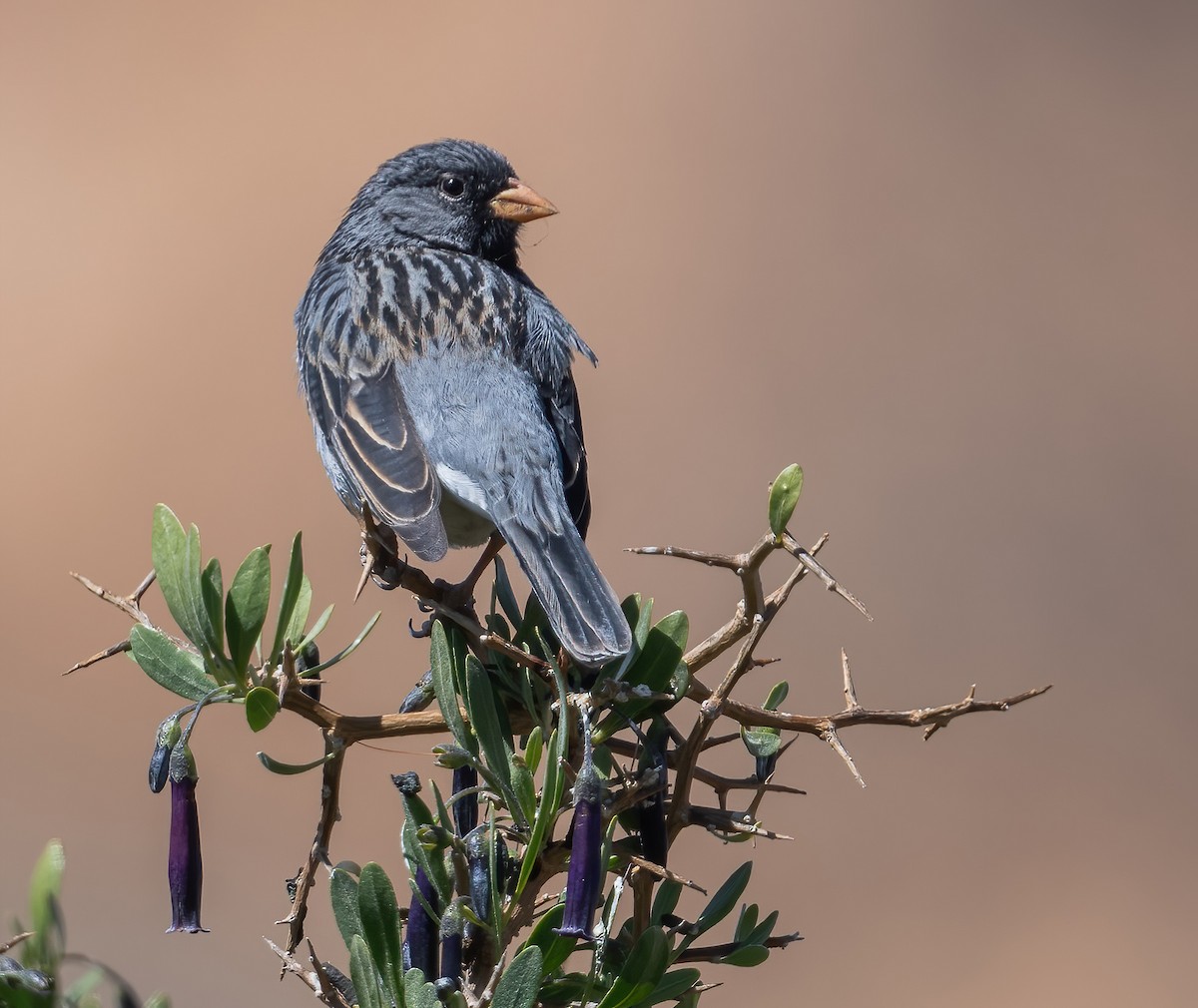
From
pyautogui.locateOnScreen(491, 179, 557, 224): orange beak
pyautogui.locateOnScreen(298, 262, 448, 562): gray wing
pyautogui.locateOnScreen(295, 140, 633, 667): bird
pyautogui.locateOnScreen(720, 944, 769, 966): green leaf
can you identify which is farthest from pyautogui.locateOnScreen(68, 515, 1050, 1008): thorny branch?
pyautogui.locateOnScreen(491, 179, 557, 224): orange beak

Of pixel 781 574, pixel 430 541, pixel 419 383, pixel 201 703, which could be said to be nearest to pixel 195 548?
pixel 201 703

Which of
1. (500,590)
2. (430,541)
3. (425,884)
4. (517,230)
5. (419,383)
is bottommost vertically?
(425,884)

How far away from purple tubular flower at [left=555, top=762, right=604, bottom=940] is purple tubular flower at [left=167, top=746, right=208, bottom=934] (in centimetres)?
45

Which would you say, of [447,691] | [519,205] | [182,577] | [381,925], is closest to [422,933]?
[381,925]

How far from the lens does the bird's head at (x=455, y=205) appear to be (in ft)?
12.8

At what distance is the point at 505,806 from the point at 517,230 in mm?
2734

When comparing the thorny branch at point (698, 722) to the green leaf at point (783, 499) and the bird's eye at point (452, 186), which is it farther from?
the bird's eye at point (452, 186)

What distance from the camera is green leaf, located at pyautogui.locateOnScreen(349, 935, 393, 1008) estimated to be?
4.57ft

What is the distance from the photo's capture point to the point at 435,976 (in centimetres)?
152

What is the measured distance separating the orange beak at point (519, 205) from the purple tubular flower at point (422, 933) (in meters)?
2.67

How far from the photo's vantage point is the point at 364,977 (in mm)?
1419

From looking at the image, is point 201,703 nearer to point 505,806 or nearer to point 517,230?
point 505,806

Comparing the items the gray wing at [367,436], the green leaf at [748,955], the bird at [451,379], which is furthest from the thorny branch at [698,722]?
the gray wing at [367,436]

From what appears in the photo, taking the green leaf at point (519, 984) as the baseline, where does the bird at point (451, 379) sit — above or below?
above
